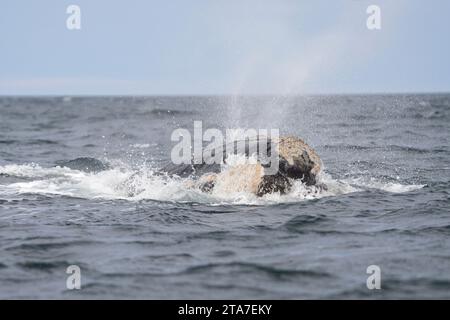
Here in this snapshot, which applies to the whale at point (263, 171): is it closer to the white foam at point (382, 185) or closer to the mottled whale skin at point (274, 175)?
the mottled whale skin at point (274, 175)

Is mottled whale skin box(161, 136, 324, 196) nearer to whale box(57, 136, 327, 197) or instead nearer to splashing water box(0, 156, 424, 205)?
whale box(57, 136, 327, 197)

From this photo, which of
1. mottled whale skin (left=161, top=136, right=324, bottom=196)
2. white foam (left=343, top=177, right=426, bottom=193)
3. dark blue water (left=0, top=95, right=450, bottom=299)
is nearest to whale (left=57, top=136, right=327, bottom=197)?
mottled whale skin (left=161, top=136, right=324, bottom=196)

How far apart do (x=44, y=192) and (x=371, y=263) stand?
367 inches

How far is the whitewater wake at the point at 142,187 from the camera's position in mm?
15211

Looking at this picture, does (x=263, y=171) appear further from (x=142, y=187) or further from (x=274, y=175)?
(x=142, y=187)

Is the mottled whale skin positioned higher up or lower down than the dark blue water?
higher up

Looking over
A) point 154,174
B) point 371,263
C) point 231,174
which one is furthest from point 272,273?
point 154,174

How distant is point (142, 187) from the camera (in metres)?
16.8

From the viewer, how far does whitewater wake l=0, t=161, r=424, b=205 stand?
15.2 m

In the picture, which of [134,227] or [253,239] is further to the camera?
[134,227]

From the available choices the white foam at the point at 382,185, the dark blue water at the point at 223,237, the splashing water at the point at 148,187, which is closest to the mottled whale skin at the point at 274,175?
the splashing water at the point at 148,187
